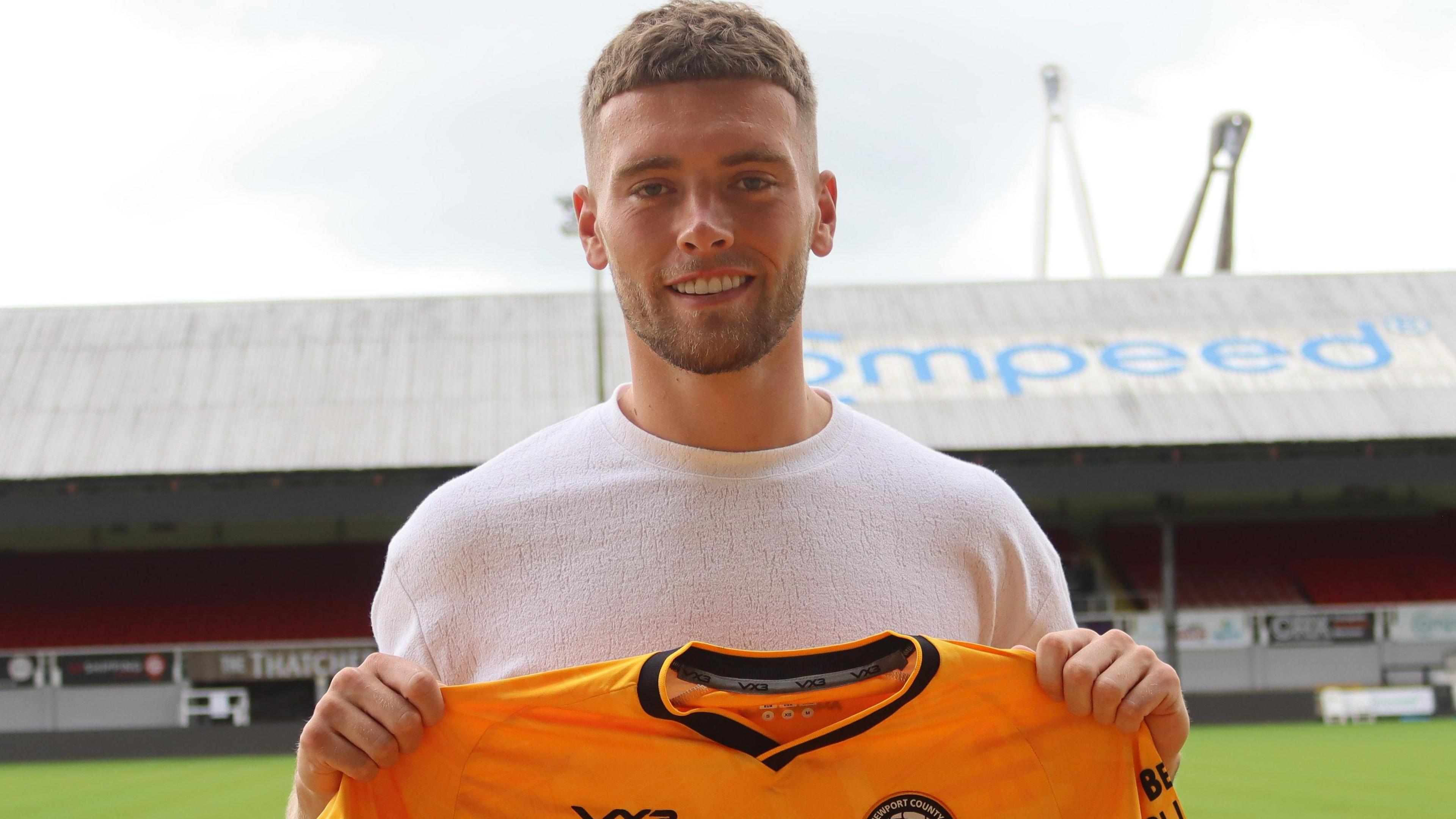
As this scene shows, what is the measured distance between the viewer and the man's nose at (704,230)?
6.32ft

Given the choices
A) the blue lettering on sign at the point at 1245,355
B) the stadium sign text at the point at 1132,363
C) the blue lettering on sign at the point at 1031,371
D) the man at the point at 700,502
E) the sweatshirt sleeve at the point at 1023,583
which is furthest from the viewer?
the blue lettering on sign at the point at 1245,355

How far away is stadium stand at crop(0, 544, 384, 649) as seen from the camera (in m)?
19.6

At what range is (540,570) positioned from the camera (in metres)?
A: 2.07

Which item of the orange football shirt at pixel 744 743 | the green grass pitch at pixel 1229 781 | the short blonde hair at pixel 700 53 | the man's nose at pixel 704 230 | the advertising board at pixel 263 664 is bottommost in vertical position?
the green grass pitch at pixel 1229 781

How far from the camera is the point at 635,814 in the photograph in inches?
79.9

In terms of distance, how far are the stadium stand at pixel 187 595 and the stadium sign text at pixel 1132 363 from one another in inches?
347

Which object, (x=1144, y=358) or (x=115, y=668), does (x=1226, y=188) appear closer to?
(x=1144, y=358)

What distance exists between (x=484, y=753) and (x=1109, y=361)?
18.7m

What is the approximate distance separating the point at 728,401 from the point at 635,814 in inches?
27.6

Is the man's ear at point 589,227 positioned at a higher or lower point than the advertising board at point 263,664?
higher

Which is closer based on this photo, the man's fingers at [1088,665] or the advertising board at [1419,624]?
the man's fingers at [1088,665]

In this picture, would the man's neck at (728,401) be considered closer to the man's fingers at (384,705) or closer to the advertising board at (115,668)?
the man's fingers at (384,705)

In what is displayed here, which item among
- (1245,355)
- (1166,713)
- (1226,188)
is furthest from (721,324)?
(1226,188)

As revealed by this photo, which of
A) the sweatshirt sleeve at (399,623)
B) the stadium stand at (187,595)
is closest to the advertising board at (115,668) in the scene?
the stadium stand at (187,595)
